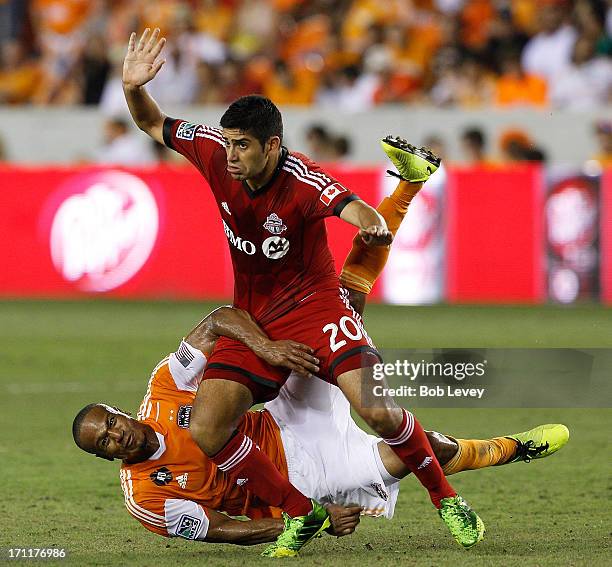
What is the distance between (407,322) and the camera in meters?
13.4

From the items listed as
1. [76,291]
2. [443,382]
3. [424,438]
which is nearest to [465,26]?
[76,291]

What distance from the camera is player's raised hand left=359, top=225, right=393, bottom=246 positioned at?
5594 mm

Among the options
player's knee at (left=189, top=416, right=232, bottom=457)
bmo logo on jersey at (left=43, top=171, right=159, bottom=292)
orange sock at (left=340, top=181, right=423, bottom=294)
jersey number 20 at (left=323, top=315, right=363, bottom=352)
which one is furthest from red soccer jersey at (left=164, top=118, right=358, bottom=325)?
bmo logo on jersey at (left=43, top=171, right=159, bottom=292)

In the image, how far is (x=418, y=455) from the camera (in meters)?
5.95

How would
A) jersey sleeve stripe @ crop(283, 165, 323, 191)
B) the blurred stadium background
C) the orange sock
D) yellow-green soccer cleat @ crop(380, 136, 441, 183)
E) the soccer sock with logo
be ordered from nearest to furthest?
jersey sleeve stripe @ crop(283, 165, 323, 191) < the soccer sock with logo < yellow-green soccer cleat @ crop(380, 136, 441, 183) < the orange sock < the blurred stadium background

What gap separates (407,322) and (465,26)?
5167 mm

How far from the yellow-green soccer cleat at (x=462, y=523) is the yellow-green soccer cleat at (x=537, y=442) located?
2.50ft

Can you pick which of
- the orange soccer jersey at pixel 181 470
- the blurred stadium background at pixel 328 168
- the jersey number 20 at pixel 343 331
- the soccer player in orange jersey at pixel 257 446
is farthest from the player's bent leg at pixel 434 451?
the blurred stadium background at pixel 328 168

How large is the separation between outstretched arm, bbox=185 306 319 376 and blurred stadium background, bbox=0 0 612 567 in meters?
2.74

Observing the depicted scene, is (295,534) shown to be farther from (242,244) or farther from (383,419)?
(242,244)

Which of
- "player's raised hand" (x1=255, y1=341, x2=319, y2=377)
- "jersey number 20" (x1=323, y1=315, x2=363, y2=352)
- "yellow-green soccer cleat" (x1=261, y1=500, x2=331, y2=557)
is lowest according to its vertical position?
"yellow-green soccer cleat" (x1=261, y1=500, x2=331, y2=557)

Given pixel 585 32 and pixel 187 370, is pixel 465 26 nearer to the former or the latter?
pixel 585 32

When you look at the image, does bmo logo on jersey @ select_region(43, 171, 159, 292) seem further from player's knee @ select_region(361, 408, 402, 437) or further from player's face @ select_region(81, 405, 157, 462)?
player's knee @ select_region(361, 408, 402, 437)

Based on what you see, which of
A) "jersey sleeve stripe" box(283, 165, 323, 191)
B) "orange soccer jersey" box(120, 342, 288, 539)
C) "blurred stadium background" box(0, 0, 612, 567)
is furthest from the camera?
"blurred stadium background" box(0, 0, 612, 567)
